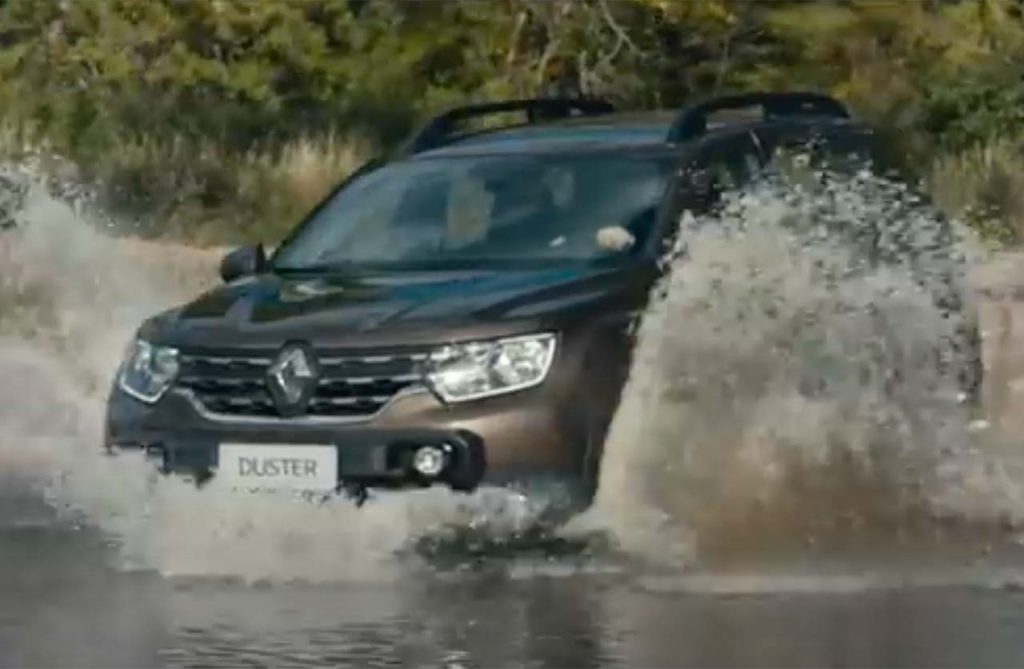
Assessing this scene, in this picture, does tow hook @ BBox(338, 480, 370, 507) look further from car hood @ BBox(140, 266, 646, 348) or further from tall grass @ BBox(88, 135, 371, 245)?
tall grass @ BBox(88, 135, 371, 245)

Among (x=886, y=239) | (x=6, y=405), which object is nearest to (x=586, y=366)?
(x=886, y=239)

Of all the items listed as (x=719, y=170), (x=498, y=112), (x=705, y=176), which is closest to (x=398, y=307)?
(x=705, y=176)

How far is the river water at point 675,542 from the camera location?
8.65 meters

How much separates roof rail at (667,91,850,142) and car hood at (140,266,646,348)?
4.05 ft

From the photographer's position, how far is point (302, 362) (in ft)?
32.2

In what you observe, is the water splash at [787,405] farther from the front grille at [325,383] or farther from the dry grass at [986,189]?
the dry grass at [986,189]

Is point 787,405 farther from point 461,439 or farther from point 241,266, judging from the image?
point 241,266

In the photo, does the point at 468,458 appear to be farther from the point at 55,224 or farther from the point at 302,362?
the point at 55,224

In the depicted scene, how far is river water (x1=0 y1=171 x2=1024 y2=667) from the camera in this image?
28.4 feet

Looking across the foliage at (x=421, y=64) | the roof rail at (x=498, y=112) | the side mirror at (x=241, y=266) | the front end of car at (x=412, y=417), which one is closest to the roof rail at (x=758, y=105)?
the roof rail at (x=498, y=112)

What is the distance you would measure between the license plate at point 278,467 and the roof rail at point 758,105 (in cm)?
229

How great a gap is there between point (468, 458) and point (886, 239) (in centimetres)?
270

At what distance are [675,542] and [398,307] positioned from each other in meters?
1.19

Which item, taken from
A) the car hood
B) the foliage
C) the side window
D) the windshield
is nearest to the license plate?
the car hood
